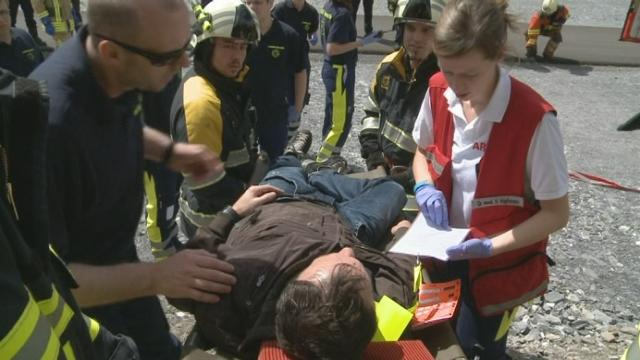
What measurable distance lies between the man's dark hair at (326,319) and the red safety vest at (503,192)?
59cm

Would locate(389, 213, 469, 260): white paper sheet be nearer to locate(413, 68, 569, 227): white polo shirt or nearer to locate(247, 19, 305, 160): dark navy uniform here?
locate(413, 68, 569, 227): white polo shirt

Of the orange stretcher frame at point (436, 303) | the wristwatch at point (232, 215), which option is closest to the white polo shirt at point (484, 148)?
the orange stretcher frame at point (436, 303)

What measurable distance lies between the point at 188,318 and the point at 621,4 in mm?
17506

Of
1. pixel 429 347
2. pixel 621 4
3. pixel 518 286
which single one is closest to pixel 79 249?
pixel 429 347

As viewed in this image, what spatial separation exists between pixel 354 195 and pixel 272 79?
2096mm

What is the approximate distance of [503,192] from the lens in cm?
220

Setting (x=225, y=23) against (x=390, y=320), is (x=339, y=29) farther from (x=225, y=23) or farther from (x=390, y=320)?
(x=390, y=320)

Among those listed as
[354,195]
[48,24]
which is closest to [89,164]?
[354,195]

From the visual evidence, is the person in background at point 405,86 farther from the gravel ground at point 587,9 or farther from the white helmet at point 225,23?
the gravel ground at point 587,9

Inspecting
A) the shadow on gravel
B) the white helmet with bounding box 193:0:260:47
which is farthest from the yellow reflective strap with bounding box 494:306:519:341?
the white helmet with bounding box 193:0:260:47

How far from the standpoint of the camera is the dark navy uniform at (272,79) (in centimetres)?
484

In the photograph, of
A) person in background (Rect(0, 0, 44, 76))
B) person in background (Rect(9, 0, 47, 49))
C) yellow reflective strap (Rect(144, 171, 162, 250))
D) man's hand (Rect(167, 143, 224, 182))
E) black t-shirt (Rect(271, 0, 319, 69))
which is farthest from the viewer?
person in background (Rect(9, 0, 47, 49))

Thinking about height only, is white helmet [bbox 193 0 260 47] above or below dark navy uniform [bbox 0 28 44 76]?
above

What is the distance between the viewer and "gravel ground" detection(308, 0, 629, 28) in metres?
14.7
